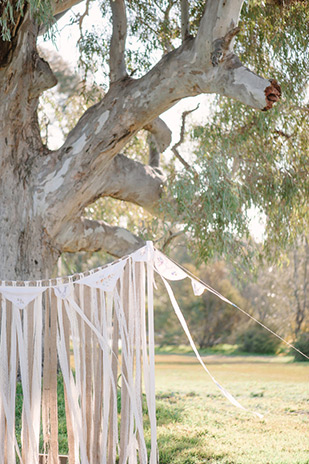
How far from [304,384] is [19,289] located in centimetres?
711

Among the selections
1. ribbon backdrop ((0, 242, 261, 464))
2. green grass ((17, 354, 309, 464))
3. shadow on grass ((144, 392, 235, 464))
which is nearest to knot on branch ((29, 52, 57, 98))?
ribbon backdrop ((0, 242, 261, 464))

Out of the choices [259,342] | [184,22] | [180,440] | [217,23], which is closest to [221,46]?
[217,23]

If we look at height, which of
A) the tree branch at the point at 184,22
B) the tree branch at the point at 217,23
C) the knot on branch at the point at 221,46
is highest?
the tree branch at the point at 184,22

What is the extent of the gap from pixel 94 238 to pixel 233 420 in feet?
8.70

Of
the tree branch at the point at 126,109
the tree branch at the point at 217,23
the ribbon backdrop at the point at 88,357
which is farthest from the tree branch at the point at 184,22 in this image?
the ribbon backdrop at the point at 88,357

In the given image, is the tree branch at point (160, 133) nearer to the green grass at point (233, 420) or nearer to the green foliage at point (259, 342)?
the green grass at point (233, 420)

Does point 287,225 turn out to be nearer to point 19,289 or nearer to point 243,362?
point 19,289

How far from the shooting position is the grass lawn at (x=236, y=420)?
4828 mm

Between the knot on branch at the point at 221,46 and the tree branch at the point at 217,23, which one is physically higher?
the tree branch at the point at 217,23

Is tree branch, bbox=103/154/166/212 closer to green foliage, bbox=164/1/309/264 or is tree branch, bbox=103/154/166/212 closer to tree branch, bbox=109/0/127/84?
green foliage, bbox=164/1/309/264

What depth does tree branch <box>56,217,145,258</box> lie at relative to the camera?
6.71m

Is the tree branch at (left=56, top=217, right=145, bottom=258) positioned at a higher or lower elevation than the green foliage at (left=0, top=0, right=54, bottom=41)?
lower

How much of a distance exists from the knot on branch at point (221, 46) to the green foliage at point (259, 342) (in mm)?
12183

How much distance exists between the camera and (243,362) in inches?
570
